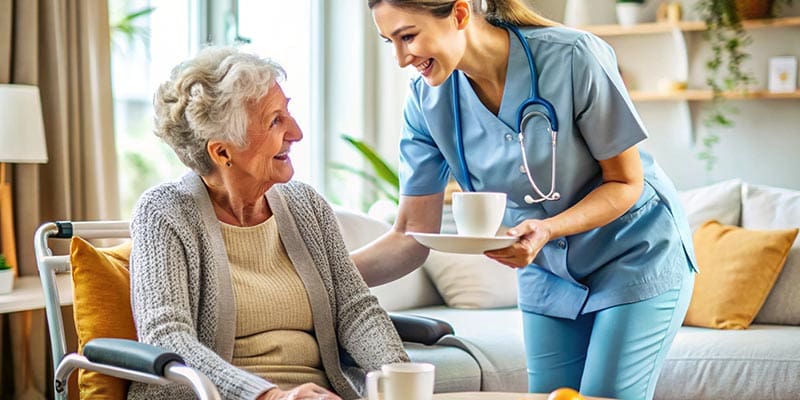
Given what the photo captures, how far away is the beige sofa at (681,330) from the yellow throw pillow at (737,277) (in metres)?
0.06

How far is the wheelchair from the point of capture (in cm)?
151

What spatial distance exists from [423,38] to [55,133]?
5.75 ft

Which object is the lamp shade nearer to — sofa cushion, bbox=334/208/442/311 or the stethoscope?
sofa cushion, bbox=334/208/442/311

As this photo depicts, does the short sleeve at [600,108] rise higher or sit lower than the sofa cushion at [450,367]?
higher

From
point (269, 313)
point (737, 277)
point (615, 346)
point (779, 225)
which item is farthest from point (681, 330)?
point (269, 313)

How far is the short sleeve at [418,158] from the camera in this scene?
2.03 m

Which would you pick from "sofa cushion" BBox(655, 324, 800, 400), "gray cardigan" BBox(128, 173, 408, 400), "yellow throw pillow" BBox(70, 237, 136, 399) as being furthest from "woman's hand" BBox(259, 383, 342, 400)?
"sofa cushion" BBox(655, 324, 800, 400)

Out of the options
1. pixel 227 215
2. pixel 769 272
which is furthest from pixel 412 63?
pixel 769 272

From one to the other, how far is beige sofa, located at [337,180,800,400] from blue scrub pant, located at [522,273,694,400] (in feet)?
1.40

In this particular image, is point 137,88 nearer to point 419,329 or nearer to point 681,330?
point 419,329

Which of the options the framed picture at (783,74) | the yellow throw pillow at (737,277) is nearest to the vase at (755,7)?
the framed picture at (783,74)

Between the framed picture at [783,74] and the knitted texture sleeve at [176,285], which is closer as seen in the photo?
the knitted texture sleeve at [176,285]

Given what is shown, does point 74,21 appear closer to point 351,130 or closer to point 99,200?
point 99,200

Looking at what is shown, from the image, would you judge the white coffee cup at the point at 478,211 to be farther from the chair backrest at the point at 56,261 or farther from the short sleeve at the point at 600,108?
the chair backrest at the point at 56,261
